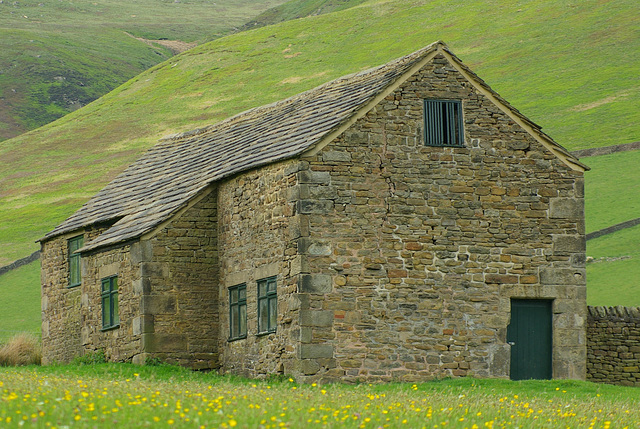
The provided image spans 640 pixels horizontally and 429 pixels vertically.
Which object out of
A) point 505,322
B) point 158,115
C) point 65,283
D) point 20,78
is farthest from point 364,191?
point 20,78

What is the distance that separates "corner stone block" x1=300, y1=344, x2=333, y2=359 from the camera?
69.9ft

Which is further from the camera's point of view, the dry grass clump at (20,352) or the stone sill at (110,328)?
the dry grass clump at (20,352)

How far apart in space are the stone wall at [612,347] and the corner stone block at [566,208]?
2539 millimetres

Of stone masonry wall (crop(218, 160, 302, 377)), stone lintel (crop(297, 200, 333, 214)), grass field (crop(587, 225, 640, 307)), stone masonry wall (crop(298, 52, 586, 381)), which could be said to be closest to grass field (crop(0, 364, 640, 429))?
stone masonry wall (crop(298, 52, 586, 381))

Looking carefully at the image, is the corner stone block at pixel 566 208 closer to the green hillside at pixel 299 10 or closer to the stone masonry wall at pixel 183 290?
the stone masonry wall at pixel 183 290

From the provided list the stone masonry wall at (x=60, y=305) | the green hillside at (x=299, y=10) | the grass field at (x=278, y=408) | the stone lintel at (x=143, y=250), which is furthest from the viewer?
the green hillside at (x=299, y=10)

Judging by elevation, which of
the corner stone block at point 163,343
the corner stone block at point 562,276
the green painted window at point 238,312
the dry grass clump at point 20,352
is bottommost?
the dry grass clump at point 20,352

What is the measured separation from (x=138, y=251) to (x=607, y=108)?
167ft

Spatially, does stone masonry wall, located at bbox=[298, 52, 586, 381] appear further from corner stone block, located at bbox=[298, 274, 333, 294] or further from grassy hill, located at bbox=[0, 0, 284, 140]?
grassy hill, located at bbox=[0, 0, 284, 140]

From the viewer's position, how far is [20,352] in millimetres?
31250

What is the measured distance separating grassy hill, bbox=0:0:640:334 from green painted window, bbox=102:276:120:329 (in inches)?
1056

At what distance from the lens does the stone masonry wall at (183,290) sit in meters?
24.5

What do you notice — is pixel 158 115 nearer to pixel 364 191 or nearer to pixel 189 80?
pixel 189 80

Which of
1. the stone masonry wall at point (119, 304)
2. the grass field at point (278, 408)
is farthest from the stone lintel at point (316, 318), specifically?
the stone masonry wall at point (119, 304)
